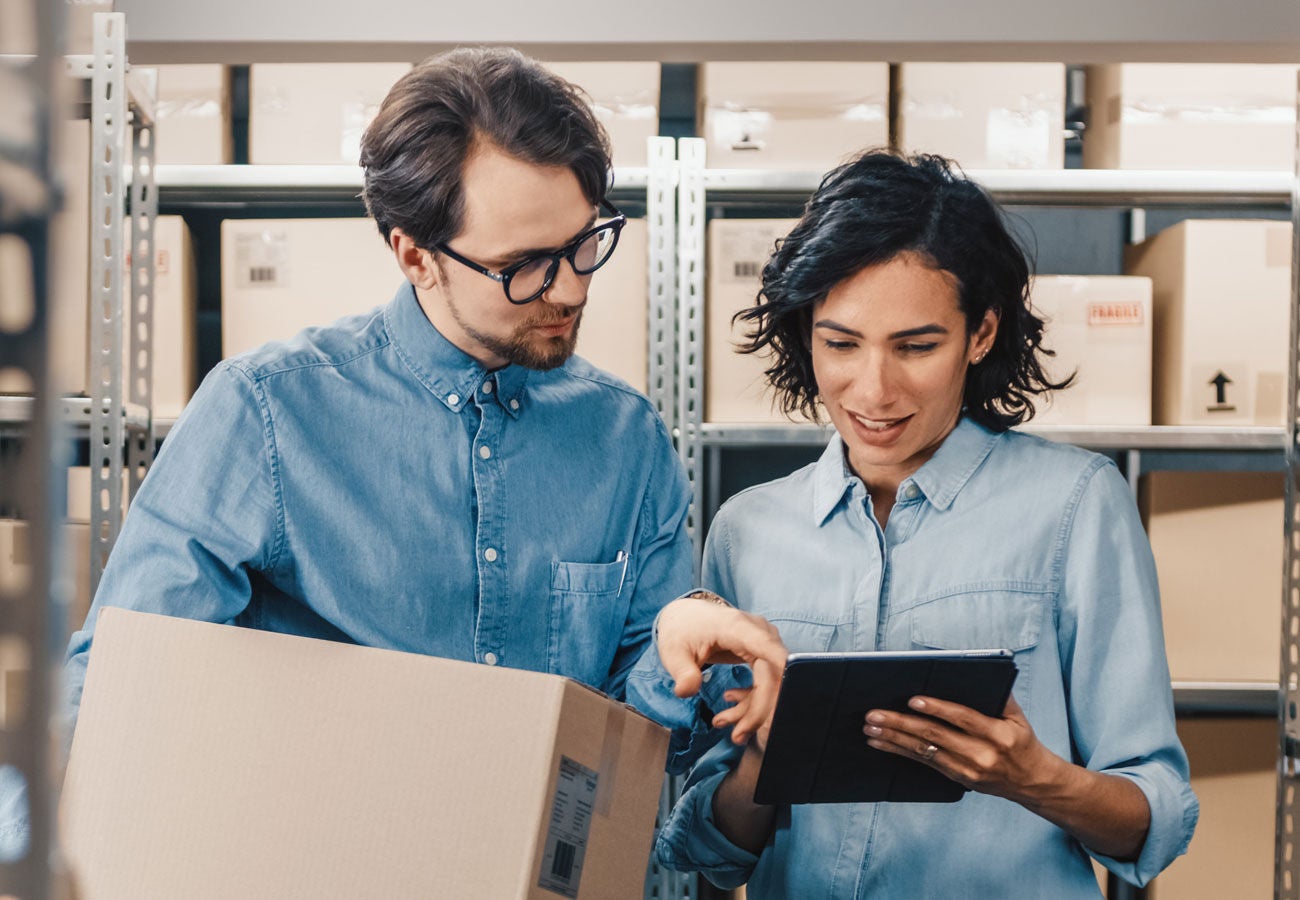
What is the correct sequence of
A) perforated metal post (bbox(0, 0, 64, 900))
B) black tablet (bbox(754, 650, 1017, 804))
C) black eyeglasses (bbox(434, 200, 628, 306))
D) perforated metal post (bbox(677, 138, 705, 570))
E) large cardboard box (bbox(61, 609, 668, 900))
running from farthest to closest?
perforated metal post (bbox(677, 138, 705, 570)) → black eyeglasses (bbox(434, 200, 628, 306)) → black tablet (bbox(754, 650, 1017, 804)) → large cardboard box (bbox(61, 609, 668, 900)) → perforated metal post (bbox(0, 0, 64, 900))

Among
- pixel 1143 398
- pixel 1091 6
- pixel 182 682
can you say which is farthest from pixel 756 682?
pixel 1091 6

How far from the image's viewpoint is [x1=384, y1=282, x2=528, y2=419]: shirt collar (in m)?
1.11

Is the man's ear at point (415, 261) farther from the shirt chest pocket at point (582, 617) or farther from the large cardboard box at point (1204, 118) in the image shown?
the large cardboard box at point (1204, 118)

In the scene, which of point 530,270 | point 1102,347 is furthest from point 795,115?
point 530,270

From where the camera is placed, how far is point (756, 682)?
3.35 ft

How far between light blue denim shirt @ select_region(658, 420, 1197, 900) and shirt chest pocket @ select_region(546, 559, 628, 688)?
21 cm

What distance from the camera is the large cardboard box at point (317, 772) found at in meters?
0.71

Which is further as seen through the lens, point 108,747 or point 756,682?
point 756,682

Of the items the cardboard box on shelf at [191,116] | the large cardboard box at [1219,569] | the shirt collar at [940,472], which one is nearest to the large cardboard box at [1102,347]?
the large cardboard box at [1219,569]

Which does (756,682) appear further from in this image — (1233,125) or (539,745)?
(1233,125)

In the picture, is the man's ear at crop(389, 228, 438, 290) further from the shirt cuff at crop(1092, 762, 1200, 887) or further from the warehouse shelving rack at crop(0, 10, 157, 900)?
the warehouse shelving rack at crop(0, 10, 157, 900)

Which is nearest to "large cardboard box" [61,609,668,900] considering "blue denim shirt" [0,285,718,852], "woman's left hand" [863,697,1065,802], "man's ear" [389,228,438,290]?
"blue denim shirt" [0,285,718,852]

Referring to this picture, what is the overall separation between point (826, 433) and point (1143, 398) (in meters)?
0.56

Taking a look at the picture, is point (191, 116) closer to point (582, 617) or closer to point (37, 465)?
point (582, 617)
